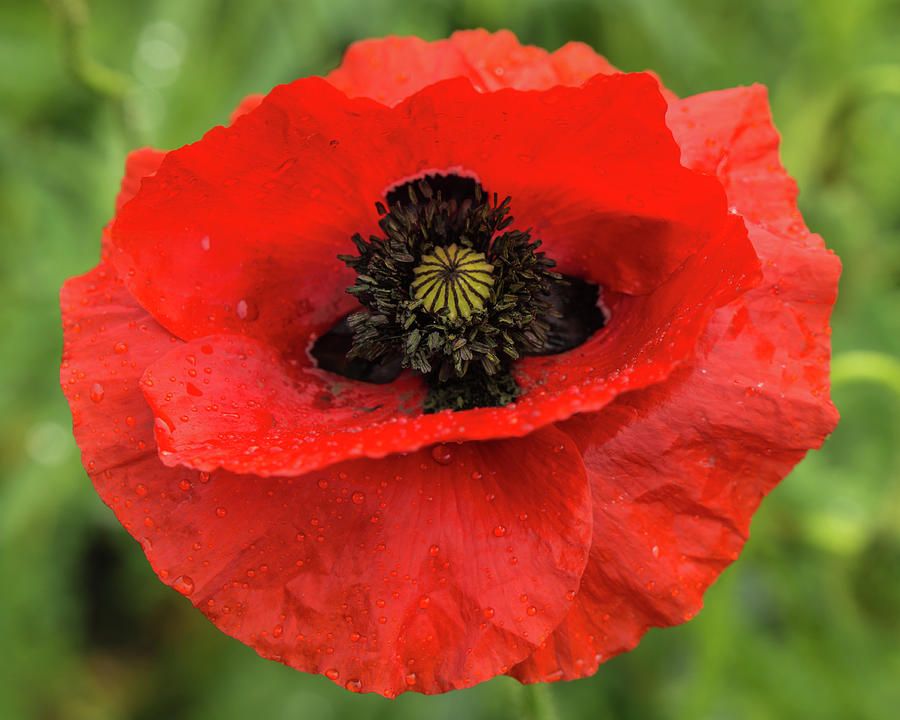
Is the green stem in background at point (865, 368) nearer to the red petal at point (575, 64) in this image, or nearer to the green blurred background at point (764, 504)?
the green blurred background at point (764, 504)

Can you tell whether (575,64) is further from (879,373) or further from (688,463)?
(879,373)

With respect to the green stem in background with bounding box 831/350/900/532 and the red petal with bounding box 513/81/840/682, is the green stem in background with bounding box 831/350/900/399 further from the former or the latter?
the red petal with bounding box 513/81/840/682

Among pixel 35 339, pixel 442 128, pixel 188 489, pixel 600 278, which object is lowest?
pixel 35 339

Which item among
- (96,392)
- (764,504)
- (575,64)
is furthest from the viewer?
(764,504)

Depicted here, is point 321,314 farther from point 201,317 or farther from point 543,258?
point 543,258

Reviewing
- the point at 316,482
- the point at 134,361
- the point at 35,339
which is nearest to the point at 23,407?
the point at 35,339

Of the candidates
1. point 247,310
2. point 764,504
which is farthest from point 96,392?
point 764,504
